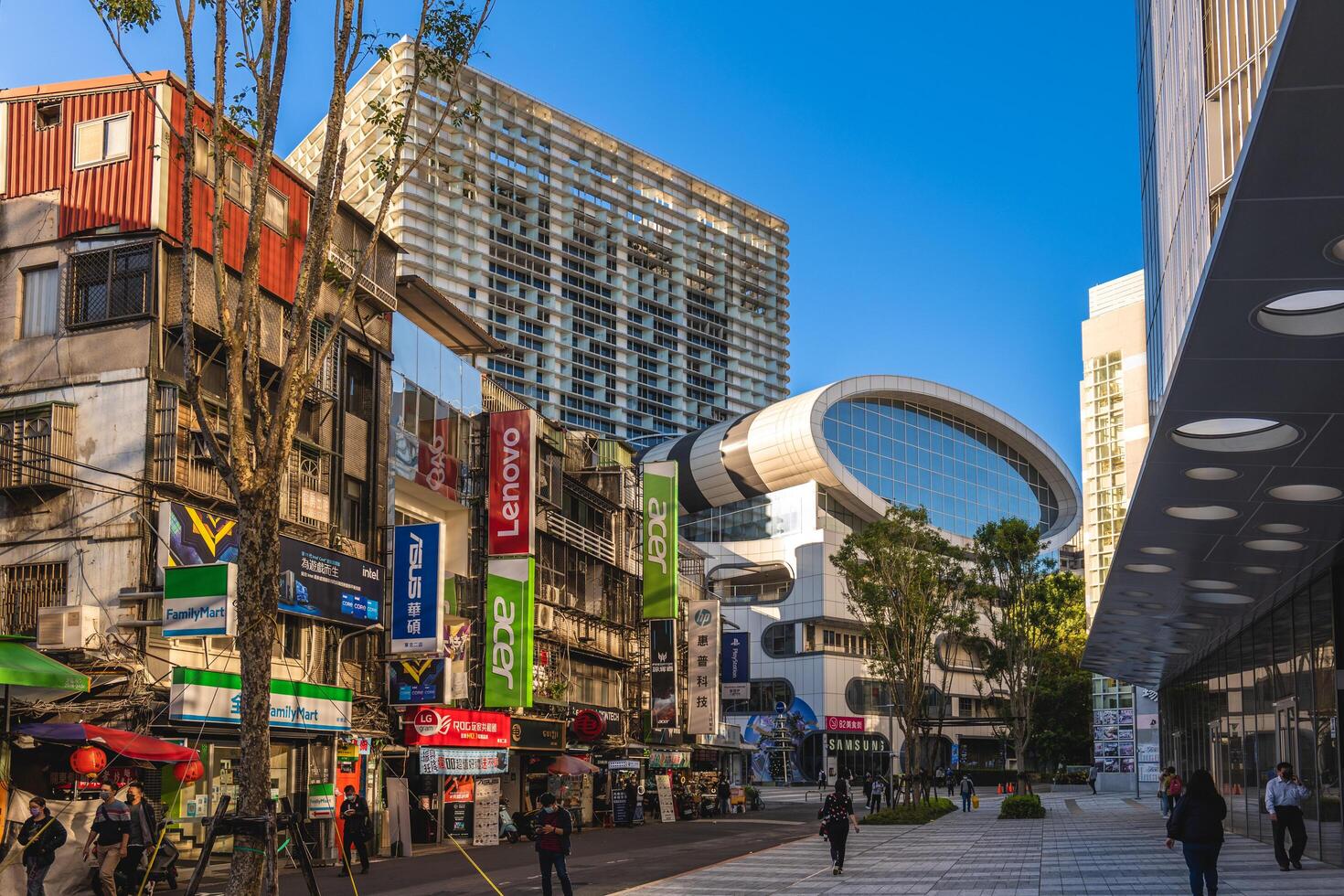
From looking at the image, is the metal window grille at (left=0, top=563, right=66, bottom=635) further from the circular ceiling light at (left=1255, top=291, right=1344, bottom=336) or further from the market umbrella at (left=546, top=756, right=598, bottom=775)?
the circular ceiling light at (left=1255, top=291, right=1344, bottom=336)

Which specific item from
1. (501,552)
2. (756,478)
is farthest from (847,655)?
(501,552)

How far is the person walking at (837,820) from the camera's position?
73.5 ft

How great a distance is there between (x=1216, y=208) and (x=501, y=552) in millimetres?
25286

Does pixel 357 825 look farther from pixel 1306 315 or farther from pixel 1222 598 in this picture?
pixel 1306 315

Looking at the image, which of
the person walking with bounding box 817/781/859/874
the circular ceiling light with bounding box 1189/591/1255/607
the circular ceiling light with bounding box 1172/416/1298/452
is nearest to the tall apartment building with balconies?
the circular ceiling light with bounding box 1189/591/1255/607

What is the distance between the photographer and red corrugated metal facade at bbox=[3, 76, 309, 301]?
79.6ft

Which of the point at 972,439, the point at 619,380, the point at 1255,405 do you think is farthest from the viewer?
the point at 619,380

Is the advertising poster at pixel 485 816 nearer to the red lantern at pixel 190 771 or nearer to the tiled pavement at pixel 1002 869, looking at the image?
the tiled pavement at pixel 1002 869

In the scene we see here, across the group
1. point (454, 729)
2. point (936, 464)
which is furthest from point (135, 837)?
point (936, 464)

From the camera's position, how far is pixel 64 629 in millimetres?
21953

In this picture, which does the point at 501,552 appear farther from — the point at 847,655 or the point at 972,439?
the point at 972,439

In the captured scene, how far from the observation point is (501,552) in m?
35.8

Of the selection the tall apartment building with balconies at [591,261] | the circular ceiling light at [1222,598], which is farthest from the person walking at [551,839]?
the tall apartment building with balconies at [591,261]

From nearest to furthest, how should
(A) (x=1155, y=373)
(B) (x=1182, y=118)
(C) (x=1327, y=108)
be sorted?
(C) (x=1327, y=108)
(B) (x=1182, y=118)
(A) (x=1155, y=373)
